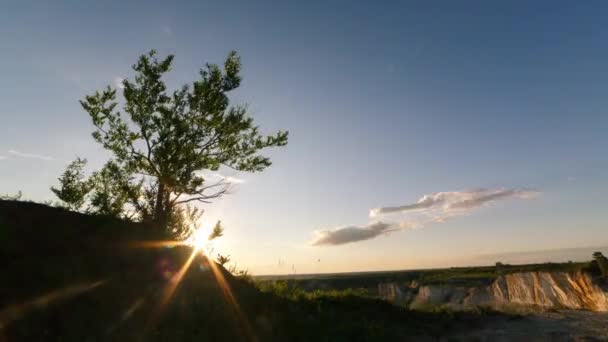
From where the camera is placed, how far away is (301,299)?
45.0 feet

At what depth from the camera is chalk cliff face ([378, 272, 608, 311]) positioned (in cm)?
1947

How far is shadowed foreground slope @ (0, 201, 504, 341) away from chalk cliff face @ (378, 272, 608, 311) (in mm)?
9925

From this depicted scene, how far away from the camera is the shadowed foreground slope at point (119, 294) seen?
6.50m

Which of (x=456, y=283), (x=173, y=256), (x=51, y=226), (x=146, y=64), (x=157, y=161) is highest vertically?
(x=146, y=64)

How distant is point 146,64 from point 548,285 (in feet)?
102

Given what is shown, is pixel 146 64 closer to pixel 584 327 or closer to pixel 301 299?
pixel 301 299

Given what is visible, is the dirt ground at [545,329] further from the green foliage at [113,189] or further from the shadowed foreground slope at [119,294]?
the green foliage at [113,189]

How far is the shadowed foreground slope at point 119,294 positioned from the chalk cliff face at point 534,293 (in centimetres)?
992

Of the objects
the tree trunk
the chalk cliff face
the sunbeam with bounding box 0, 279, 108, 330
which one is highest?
the tree trunk

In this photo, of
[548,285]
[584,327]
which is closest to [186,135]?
[584,327]

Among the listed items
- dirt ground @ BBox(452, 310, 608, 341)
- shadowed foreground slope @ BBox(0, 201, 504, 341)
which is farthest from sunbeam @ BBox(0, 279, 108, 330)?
dirt ground @ BBox(452, 310, 608, 341)

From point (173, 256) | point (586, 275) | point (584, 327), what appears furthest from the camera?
point (586, 275)

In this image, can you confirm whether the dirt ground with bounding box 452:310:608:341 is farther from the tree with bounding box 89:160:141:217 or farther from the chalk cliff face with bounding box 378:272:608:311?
the tree with bounding box 89:160:141:217

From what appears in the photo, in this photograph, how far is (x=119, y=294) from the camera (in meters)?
7.82
